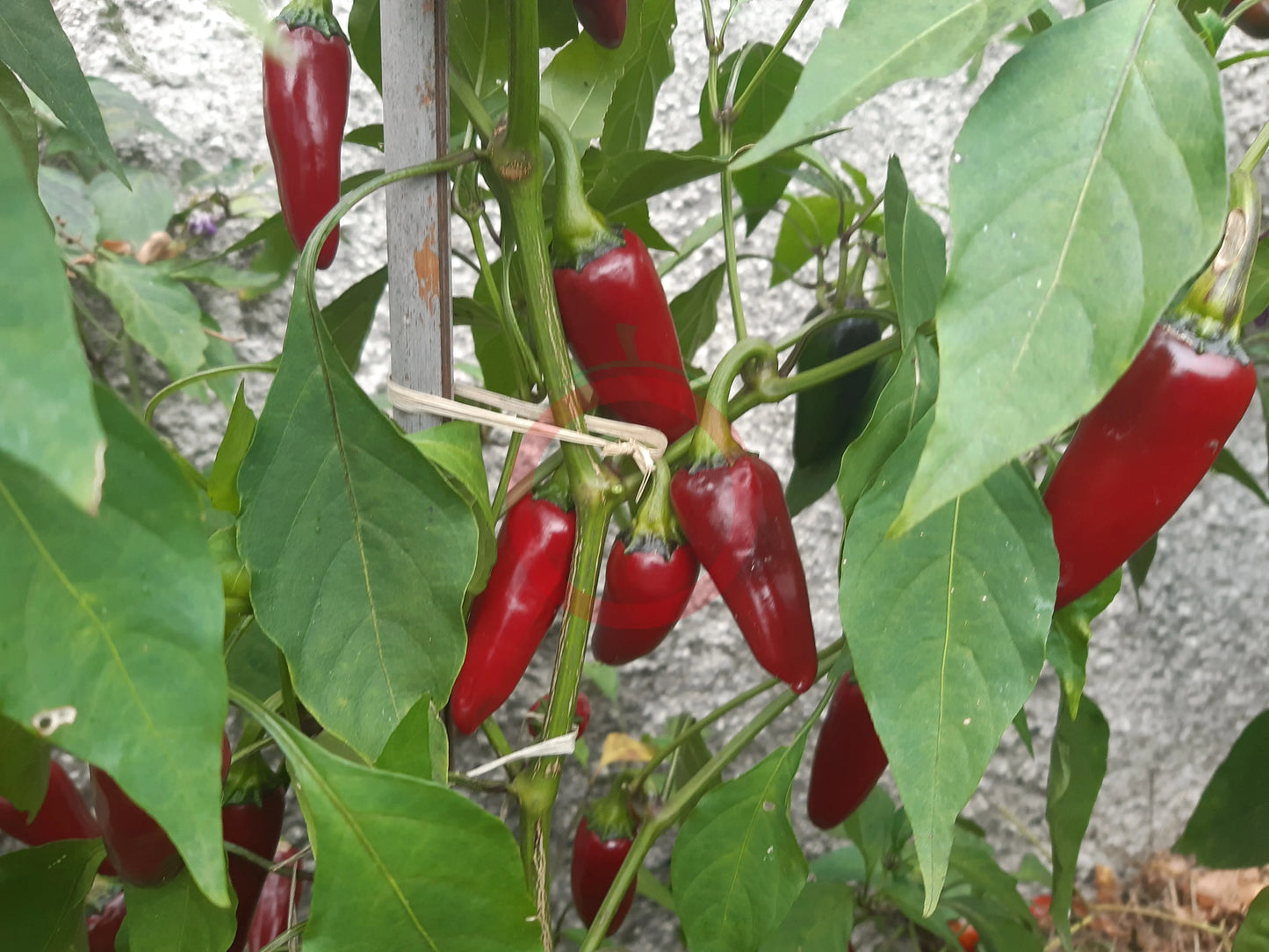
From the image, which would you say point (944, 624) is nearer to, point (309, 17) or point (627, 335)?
point (627, 335)

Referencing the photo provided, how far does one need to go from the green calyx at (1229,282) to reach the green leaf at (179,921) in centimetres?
43

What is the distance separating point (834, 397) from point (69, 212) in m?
0.71

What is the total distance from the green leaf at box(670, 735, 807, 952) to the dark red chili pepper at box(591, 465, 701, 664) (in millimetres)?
106

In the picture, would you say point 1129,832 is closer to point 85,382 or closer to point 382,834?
point 382,834

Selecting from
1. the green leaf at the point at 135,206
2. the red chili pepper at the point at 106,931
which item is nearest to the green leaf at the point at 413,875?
the red chili pepper at the point at 106,931

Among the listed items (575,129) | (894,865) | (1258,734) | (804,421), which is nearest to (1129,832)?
(894,865)

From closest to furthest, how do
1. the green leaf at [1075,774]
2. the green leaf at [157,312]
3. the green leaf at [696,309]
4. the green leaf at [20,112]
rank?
1. the green leaf at [20,112]
2. the green leaf at [1075,774]
3. the green leaf at [696,309]
4. the green leaf at [157,312]

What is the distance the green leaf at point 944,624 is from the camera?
29 centimetres

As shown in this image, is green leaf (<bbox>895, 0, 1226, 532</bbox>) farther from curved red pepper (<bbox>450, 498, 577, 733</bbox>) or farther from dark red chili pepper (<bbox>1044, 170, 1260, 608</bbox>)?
curved red pepper (<bbox>450, 498, 577, 733</bbox>)

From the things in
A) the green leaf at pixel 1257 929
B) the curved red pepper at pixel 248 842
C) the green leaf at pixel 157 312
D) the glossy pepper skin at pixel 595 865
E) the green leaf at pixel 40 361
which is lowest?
the glossy pepper skin at pixel 595 865

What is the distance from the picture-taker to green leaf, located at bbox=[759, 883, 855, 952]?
1.91ft

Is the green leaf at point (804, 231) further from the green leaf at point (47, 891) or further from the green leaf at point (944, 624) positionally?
the green leaf at point (47, 891)

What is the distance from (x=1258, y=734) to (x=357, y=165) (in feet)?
2.78

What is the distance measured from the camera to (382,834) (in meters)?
0.29
